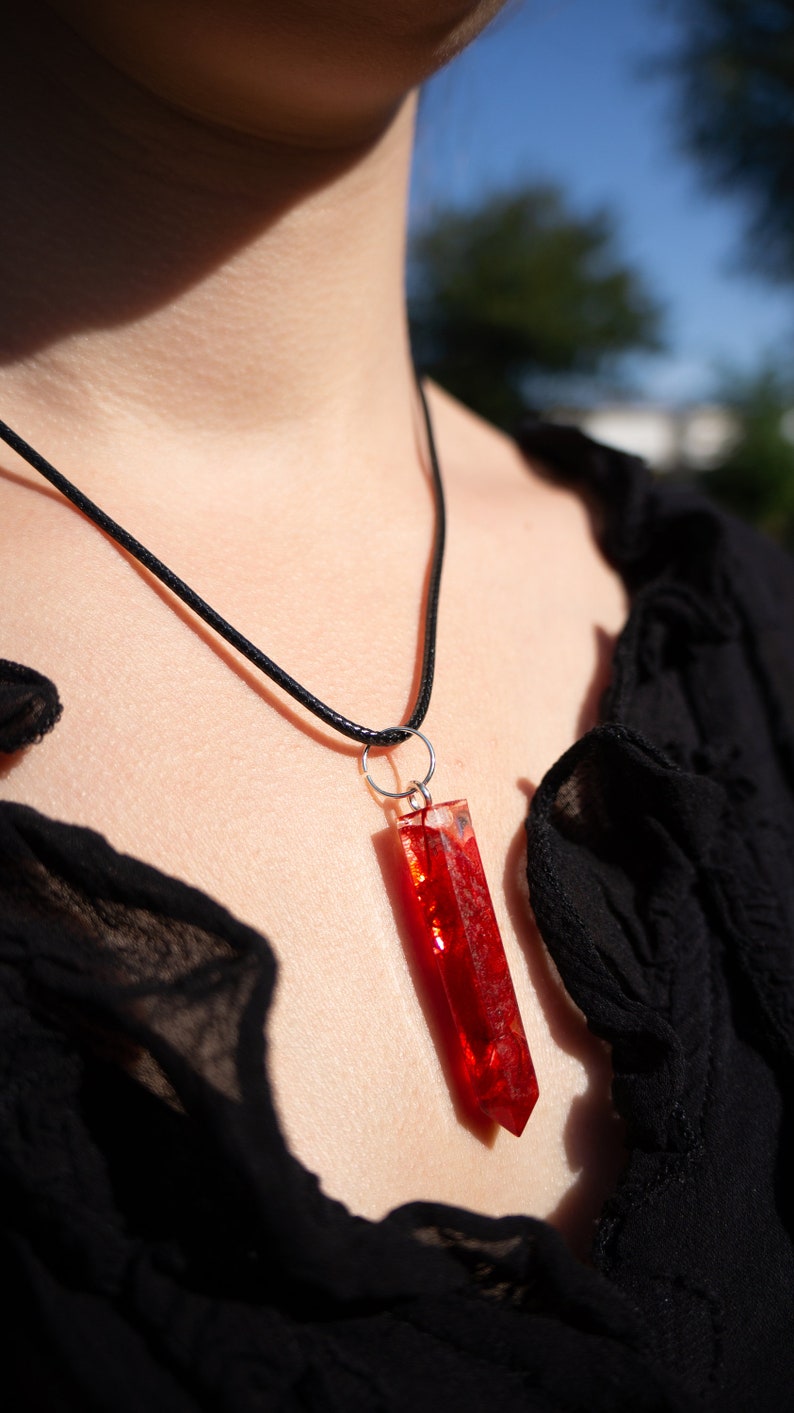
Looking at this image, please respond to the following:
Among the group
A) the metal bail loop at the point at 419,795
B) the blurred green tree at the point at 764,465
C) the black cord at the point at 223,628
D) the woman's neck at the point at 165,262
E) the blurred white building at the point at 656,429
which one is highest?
the blurred white building at the point at 656,429

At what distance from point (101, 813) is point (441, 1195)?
0.37 meters

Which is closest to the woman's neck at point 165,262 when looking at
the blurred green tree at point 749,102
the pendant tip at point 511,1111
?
the pendant tip at point 511,1111

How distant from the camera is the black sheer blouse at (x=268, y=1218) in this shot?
544 millimetres

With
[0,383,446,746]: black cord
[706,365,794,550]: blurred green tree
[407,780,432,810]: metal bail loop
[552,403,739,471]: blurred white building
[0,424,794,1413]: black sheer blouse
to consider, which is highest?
[552,403,739,471]: blurred white building

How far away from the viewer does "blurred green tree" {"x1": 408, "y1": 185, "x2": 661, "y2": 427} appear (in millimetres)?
12711

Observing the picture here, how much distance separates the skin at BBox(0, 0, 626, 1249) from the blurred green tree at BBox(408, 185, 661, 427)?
1183 cm

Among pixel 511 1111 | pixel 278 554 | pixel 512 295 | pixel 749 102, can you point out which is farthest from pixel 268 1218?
pixel 512 295

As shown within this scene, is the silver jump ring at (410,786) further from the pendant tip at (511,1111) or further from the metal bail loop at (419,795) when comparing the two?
the pendant tip at (511,1111)

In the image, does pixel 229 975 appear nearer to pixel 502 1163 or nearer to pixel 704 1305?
pixel 502 1163

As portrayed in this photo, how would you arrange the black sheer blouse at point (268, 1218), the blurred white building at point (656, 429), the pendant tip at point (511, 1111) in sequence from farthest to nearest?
the blurred white building at point (656, 429) < the pendant tip at point (511, 1111) < the black sheer blouse at point (268, 1218)

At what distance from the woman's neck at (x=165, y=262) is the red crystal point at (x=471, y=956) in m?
0.46

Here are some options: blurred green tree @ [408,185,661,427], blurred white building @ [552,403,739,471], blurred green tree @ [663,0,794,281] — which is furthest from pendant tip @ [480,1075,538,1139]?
blurred white building @ [552,403,739,471]

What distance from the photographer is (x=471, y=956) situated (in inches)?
29.0

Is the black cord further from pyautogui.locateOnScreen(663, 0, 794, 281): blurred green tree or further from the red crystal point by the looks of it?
pyautogui.locateOnScreen(663, 0, 794, 281): blurred green tree
